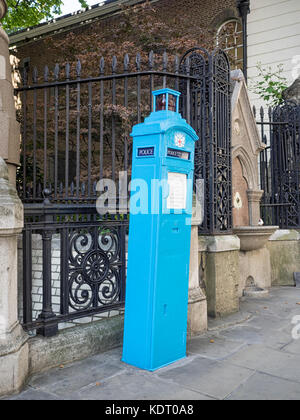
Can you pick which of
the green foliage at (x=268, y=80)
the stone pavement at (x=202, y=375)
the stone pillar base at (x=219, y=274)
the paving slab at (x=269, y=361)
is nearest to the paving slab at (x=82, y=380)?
the stone pavement at (x=202, y=375)

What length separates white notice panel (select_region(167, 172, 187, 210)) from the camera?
12.0 feet

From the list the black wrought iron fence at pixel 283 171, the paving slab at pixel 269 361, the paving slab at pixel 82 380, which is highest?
the black wrought iron fence at pixel 283 171

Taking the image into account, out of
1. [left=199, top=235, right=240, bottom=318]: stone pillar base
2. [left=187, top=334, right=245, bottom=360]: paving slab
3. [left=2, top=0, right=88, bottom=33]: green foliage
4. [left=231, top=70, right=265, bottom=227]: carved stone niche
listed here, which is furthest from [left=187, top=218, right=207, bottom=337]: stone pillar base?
[left=2, top=0, right=88, bottom=33]: green foliage

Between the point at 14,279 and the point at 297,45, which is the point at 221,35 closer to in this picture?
the point at 297,45

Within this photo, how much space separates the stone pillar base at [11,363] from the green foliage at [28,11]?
16.4m

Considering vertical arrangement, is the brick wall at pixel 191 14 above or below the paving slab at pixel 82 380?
above

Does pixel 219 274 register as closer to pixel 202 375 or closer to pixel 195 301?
pixel 195 301

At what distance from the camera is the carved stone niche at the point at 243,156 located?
712 centimetres

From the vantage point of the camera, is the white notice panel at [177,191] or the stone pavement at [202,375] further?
the white notice panel at [177,191]

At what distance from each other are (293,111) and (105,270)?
658cm

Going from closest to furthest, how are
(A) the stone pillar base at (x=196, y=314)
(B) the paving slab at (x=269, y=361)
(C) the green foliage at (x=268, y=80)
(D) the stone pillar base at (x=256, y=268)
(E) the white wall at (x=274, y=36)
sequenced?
(B) the paving slab at (x=269, y=361) → (A) the stone pillar base at (x=196, y=314) → (D) the stone pillar base at (x=256, y=268) → (C) the green foliage at (x=268, y=80) → (E) the white wall at (x=274, y=36)

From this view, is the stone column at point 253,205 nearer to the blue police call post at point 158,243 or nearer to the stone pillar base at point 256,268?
the stone pillar base at point 256,268

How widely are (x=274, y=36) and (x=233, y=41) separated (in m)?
1.69
